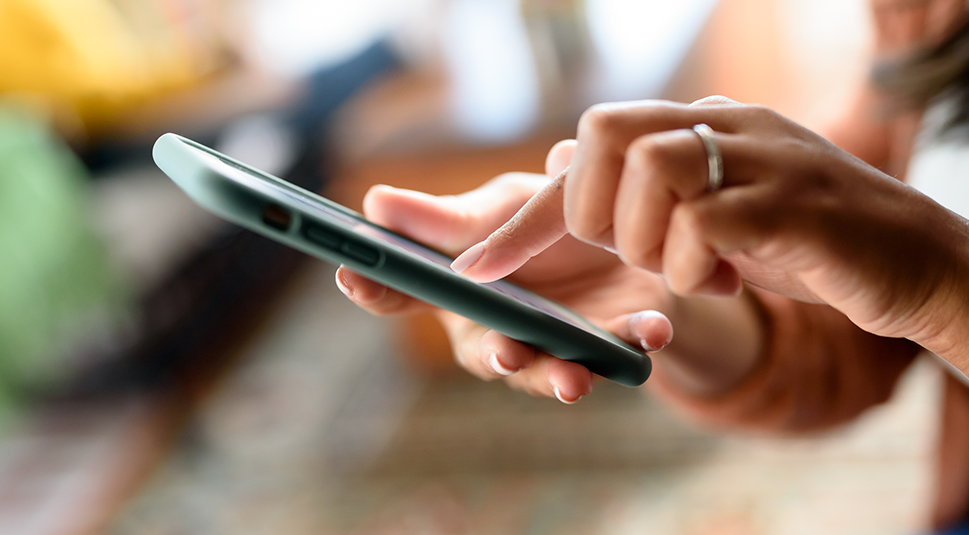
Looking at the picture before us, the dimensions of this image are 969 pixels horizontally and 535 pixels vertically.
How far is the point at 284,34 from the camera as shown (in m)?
2.65

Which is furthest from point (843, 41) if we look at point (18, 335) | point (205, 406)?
point (18, 335)

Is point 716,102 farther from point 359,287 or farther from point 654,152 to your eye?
point 359,287

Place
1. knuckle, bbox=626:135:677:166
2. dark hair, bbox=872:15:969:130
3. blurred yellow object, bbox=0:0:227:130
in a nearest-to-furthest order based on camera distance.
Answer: knuckle, bbox=626:135:677:166
dark hair, bbox=872:15:969:130
blurred yellow object, bbox=0:0:227:130

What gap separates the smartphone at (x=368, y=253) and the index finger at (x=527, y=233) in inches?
0.6

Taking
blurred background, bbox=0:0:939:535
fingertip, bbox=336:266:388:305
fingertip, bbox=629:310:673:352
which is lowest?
blurred background, bbox=0:0:939:535

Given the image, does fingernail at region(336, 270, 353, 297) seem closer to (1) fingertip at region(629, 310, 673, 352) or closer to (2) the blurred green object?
(1) fingertip at region(629, 310, 673, 352)

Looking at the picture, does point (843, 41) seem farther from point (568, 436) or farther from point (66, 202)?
point (66, 202)

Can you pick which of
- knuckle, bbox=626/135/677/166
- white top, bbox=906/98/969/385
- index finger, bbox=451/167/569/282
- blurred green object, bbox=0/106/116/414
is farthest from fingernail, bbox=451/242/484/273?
blurred green object, bbox=0/106/116/414

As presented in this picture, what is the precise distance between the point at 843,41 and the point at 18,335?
250cm

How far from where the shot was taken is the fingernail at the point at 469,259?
33cm

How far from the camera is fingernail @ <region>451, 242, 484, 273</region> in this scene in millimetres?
334

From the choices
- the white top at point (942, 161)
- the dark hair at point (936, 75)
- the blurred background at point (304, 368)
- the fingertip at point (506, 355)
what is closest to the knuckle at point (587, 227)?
the fingertip at point (506, 355)

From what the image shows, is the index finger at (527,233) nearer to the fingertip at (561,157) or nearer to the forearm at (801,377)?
the fingertip at (561,157)

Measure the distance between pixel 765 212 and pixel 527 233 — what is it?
0.11 meters
